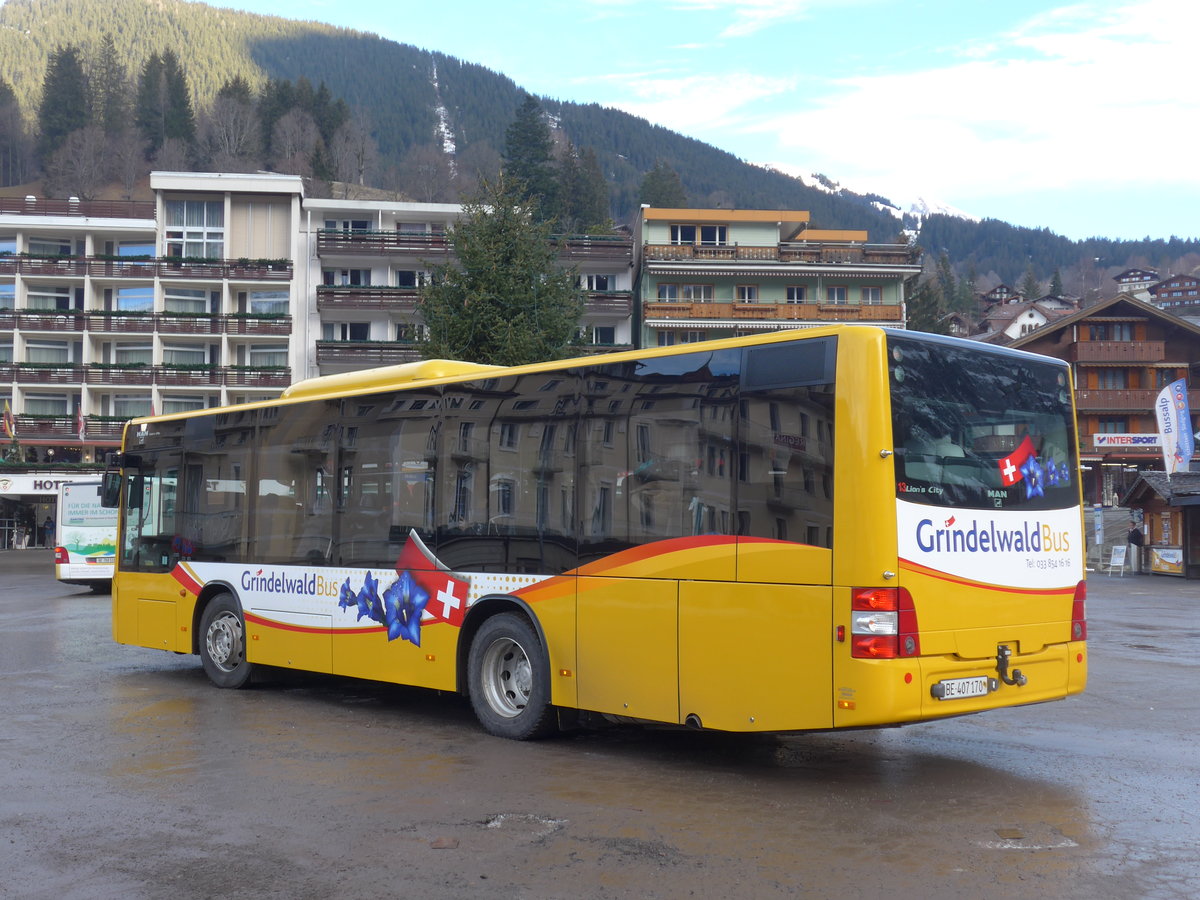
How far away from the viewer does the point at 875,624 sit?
7297 mm

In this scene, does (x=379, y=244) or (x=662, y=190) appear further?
(x=662, y=190)

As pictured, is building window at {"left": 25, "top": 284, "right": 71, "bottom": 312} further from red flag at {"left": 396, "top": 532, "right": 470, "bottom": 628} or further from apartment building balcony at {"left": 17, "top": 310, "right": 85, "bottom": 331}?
red flag at {"left": 396, "top": 532, "right": 470, "bottom": 628}

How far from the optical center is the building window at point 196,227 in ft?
212

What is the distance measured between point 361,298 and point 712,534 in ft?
178

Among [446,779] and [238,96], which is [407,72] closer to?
[238,96]

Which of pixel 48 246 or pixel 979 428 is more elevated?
pixel 48 246

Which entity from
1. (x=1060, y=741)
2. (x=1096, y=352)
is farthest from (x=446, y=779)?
(x=1096, y=352)

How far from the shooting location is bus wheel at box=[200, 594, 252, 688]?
1255 centimetres

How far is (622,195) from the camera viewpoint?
159m

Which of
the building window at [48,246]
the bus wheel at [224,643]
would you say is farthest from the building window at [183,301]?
the bus wheel at [224,643]

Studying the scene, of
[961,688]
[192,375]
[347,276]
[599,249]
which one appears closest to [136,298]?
[192,375]

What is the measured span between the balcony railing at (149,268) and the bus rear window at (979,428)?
189 feet

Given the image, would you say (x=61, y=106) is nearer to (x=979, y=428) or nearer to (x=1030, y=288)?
(x=1030, y=288)

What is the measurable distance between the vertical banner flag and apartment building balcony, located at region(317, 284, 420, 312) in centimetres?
3451
